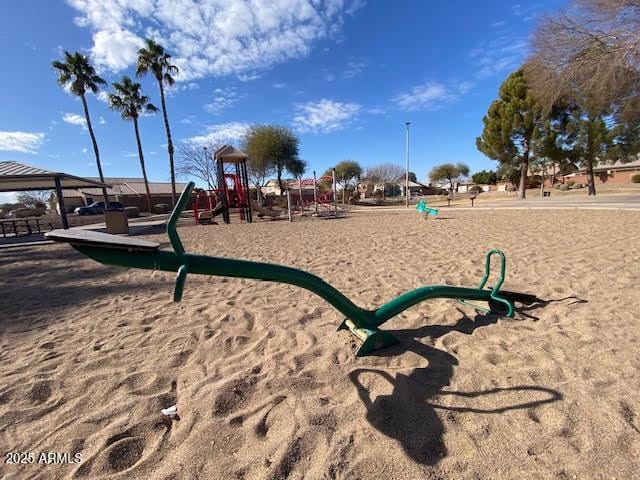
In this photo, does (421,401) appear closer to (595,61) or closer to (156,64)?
(595,61)

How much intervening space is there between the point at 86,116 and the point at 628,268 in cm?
3100

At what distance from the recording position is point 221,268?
171cm

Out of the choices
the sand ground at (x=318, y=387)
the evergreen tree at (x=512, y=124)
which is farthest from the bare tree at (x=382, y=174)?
the sand ground at (x=318, y=387)

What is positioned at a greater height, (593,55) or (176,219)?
(593,55)

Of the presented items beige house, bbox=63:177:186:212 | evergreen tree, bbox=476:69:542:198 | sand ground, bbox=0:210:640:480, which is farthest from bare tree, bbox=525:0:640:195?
beige house, bbox=63:177:186:212

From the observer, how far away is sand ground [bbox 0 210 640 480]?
1.44 m

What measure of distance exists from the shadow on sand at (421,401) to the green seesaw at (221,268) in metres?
0.27

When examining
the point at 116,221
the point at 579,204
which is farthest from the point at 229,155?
the point at 579,204

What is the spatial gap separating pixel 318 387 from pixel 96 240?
1.46 meters

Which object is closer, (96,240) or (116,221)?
(96,240)

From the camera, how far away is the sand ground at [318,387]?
4.72 ft

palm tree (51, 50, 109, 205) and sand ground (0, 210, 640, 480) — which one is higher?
palm tree (51, 50, 109, 205)

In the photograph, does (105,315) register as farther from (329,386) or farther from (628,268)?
(628,268)

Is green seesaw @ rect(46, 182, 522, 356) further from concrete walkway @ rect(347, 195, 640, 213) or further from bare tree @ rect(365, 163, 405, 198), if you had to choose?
bare tree @ rect(365, 163, 405, 198)
